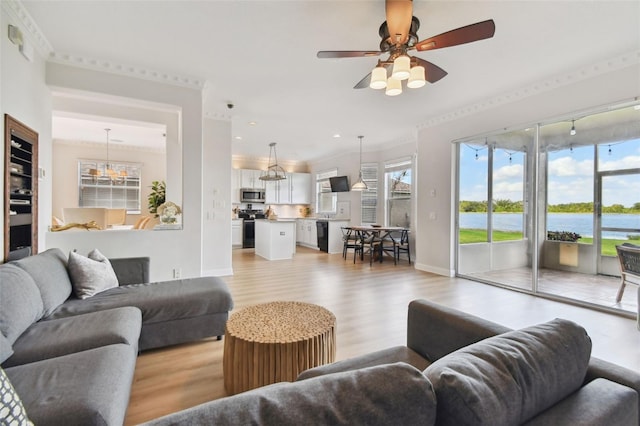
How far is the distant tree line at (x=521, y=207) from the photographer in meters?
3.91

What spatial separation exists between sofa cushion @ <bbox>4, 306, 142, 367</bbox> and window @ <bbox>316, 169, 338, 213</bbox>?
24.8 feet

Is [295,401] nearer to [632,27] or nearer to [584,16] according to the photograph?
[584,16]

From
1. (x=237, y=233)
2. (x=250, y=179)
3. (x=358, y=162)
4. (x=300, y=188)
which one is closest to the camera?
(x=358, y=162)

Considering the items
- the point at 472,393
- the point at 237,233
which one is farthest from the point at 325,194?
the point at 472,393

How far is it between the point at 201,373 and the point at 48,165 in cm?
302

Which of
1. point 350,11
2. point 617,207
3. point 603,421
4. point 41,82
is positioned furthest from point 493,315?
point 41,82

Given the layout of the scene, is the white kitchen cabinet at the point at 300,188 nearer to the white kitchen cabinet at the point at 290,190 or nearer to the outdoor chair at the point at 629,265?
the white kitchen cabinet at the point at 290,190

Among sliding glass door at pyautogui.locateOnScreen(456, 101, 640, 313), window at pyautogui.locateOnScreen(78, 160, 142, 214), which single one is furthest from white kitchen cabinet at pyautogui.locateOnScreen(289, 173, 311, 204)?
sliding glass door at pyautogui.locateOnScreen(456, 101, 640, 313)

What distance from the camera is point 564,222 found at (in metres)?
4.33

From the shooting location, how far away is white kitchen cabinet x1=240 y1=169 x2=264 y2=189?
907 cm

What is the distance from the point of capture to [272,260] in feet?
21.8

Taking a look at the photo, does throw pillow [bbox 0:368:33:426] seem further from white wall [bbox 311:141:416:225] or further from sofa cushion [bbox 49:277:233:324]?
white wall [bbox 311:141:416:225]

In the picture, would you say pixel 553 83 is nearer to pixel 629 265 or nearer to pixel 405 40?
pixel 629 265

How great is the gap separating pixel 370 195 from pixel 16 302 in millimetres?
7180
